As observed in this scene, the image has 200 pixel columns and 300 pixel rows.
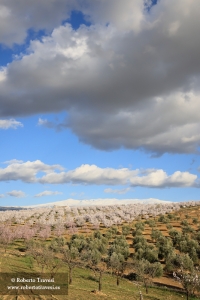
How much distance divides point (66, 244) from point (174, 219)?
74.6 metres

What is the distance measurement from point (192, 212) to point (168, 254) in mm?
99411

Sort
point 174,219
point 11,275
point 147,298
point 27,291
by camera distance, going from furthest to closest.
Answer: point 174,219 → point 147,298 → point 11,275 → point 27,291

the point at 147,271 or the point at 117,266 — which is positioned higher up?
the point at 117,266

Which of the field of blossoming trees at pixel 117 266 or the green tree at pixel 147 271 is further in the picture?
the green tree at pixel 147 271

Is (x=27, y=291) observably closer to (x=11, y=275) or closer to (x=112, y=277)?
(x=11, y=275)

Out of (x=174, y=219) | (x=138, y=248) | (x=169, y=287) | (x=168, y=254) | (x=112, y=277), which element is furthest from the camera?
(x=174, y=219)

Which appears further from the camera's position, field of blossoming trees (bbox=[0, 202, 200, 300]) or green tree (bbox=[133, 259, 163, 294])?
green tree (bbox=[133, 259, 163, 294])

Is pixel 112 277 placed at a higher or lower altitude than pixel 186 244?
lower

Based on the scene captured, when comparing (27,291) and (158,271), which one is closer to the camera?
(27,291)

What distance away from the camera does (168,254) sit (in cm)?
7094

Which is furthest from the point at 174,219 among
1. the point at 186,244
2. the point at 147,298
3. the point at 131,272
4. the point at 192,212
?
the point at 147,298

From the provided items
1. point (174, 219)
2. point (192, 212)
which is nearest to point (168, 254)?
point (174, 219)

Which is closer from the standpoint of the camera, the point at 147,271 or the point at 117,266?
the point at 117,266

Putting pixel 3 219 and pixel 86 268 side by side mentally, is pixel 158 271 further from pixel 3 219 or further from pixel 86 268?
pixel 3 219
